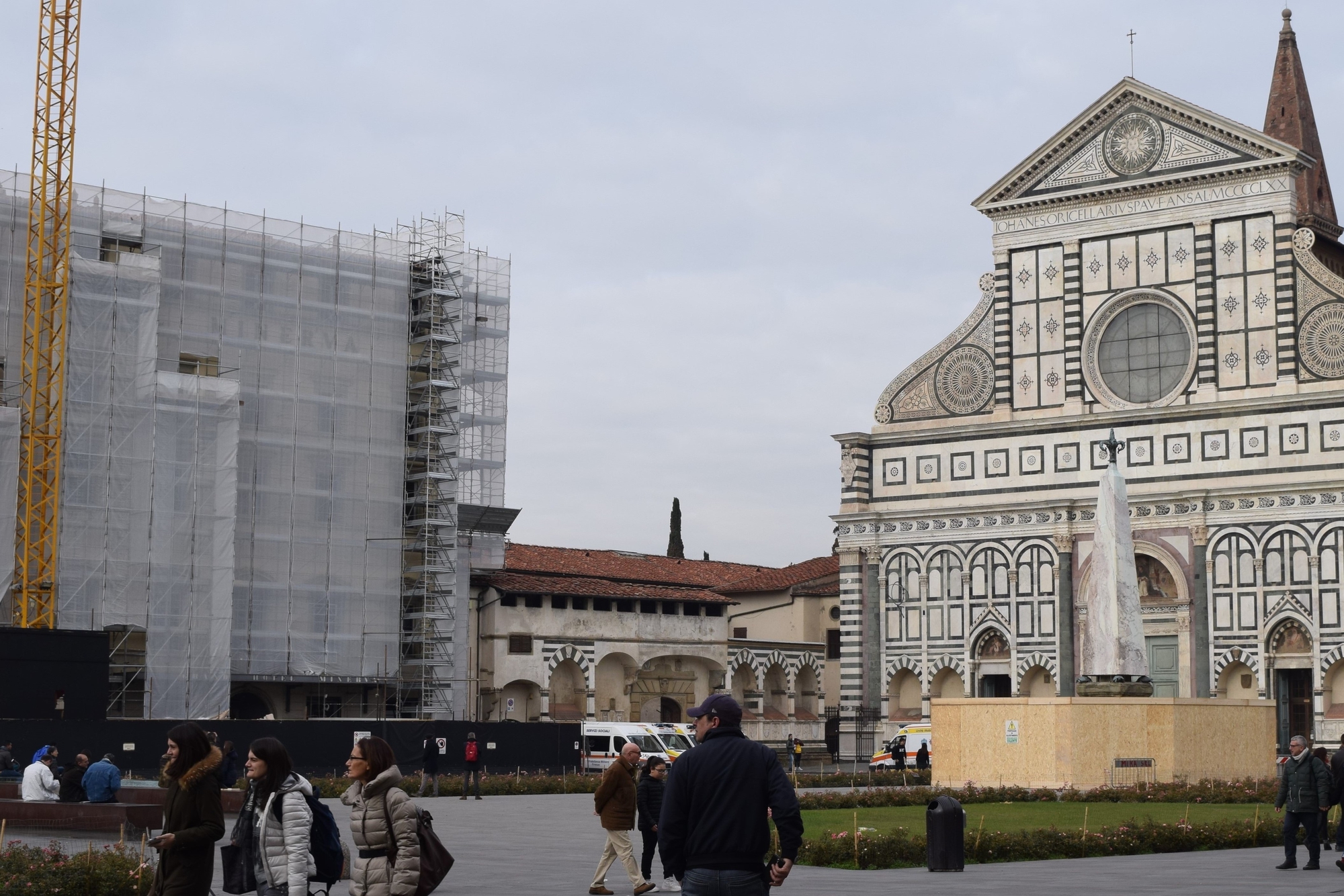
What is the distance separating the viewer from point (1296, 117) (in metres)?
64.2

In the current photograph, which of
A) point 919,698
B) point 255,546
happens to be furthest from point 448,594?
point 919,698

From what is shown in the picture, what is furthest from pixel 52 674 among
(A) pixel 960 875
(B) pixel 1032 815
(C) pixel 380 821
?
(C) pixel 380 821

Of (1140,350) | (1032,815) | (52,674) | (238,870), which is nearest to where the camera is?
(238,870)

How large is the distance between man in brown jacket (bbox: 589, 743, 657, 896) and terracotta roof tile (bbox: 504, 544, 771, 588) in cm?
4112

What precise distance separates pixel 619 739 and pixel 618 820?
30087 mm

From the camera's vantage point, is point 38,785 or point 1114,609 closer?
point 38,785

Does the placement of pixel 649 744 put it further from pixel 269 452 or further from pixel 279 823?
pixel 279 823

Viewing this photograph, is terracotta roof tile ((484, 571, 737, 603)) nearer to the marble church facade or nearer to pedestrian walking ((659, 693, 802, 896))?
the marble church facade

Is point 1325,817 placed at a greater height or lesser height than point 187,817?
lesser

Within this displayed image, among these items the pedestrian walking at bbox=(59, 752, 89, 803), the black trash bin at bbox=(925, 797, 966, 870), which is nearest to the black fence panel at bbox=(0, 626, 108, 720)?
the pedestrian walking at bbox=(59, 752, 89, 803)

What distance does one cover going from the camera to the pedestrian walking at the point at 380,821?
11.0m

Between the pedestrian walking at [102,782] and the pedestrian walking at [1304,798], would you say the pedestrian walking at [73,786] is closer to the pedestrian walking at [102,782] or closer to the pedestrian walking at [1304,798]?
the pedestrian walking at [102,782]

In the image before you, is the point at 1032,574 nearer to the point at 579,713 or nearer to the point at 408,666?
the point at 579,713

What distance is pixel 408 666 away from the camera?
55.2m
